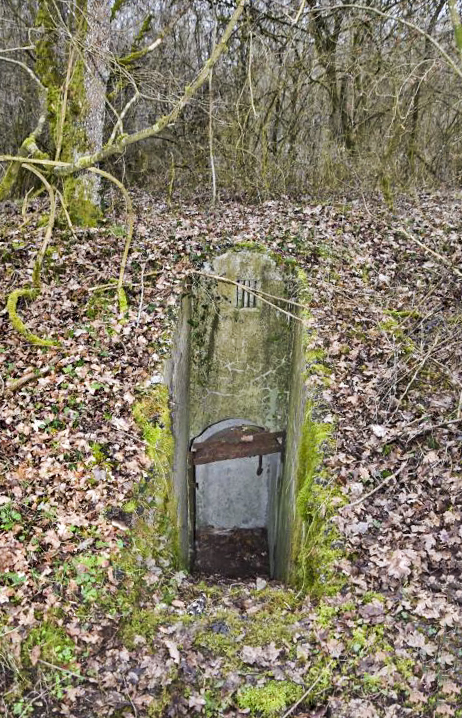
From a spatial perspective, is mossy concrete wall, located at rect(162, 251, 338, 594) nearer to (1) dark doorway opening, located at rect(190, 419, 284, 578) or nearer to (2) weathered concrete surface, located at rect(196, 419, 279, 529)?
(1) dark doorway opening, located at rect(190, 419, 284, 578)

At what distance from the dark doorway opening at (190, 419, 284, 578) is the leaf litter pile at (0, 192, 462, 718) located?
13.8 ft

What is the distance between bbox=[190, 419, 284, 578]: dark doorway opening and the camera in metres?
10.8

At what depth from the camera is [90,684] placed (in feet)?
11.7

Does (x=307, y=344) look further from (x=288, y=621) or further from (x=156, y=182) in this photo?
(x=156, y=182)

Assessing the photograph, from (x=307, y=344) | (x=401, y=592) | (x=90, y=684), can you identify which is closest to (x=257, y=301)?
(x=307, y=344)

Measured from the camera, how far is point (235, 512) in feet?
39.9

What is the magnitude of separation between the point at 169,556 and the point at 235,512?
720 cm

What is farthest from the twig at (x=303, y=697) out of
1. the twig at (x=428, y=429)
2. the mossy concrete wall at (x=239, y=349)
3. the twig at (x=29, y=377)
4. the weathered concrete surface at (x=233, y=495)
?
the weathered concrete surface at (x=233, y=495)

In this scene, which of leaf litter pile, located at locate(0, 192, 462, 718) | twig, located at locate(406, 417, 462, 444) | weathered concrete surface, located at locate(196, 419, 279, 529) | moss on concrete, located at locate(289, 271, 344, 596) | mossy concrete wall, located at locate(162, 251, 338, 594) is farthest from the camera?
weathered concrete surface, located at locate(196, 419, 279, 529)

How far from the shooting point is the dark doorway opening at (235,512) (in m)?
10.8

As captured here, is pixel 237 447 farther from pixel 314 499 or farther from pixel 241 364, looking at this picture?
pixel 314 499

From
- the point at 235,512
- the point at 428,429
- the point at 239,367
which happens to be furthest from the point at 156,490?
the point at 235,512

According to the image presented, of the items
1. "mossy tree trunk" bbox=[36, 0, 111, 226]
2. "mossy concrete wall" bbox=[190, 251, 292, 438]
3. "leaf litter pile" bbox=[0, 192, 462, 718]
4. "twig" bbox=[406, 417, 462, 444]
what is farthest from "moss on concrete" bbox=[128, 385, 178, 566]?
"mossy tree trunk" bbox=[36, 0, 111, 226]

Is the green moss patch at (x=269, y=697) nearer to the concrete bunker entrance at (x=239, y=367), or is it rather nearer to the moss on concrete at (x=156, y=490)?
the moss on concrete at (x=156, y=490)
